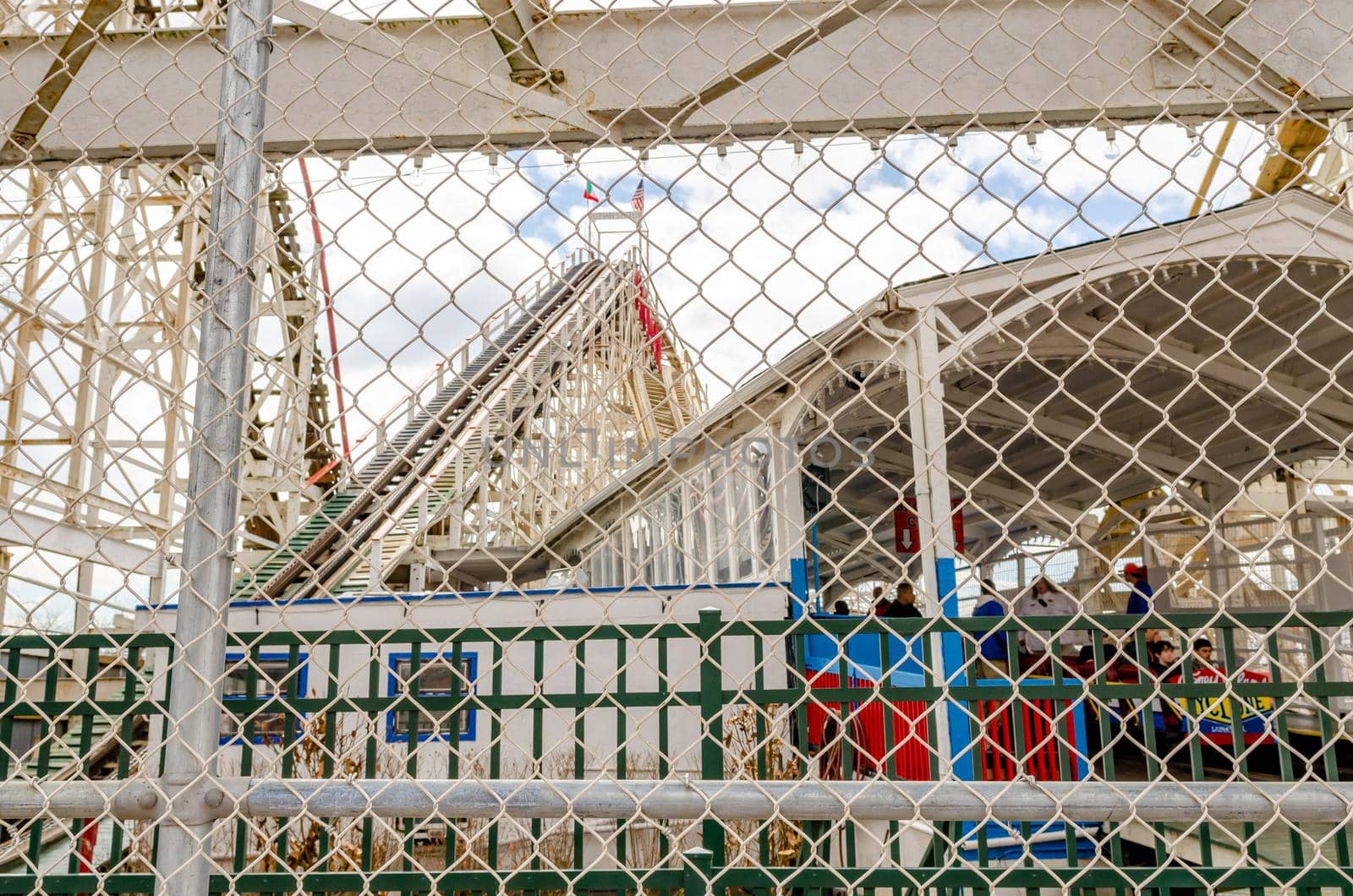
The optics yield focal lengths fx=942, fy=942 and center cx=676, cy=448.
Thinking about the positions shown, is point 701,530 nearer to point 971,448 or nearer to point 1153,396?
point 971,448

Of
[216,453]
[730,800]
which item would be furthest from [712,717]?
[216,453]

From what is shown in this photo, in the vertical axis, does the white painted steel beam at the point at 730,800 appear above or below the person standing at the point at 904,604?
below

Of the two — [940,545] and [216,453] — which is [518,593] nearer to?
[940,545]

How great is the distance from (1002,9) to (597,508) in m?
8.06

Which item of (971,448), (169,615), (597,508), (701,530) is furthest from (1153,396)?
(169,615)

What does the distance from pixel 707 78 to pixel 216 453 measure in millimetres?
1179

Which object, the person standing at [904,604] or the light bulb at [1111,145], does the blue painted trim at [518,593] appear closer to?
the light bulb at [1111,145]

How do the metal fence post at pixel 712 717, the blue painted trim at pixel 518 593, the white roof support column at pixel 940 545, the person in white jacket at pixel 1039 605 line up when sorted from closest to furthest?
the blue painted trim at pixel 518 593 < the metal fence post at pixel 712 717 < the white roof support column at pixel 940 545 < the person in white jacket at pixel 1039 605

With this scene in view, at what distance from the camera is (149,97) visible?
1940mm

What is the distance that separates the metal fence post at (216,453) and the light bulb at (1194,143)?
67.9 inches

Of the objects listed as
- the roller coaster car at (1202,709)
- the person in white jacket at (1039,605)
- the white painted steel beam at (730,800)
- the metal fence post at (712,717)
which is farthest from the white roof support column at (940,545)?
the white painted steel beam at (730,800)

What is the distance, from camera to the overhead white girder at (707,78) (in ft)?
6.14

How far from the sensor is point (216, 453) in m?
1.58

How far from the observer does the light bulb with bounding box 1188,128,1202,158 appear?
5.85ft
